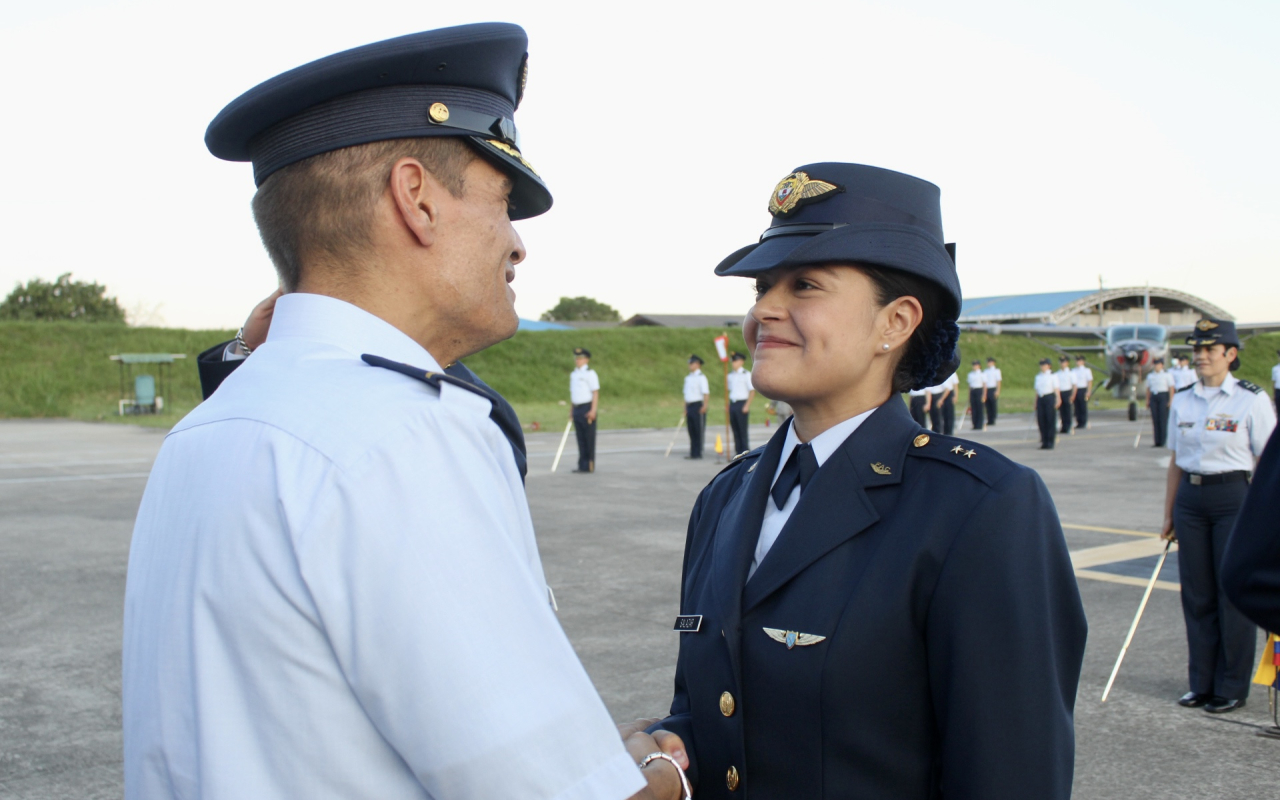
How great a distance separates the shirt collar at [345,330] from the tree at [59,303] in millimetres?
61778

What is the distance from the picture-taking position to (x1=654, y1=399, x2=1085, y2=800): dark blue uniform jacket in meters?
1.62

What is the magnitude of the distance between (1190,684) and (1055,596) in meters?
4.52

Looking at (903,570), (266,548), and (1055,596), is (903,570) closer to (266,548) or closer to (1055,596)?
(1055,596)

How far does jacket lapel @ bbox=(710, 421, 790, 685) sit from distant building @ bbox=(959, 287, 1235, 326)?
80.9 metres

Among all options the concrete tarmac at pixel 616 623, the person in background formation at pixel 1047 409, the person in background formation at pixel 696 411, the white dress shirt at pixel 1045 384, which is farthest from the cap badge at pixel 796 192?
the white dress shirt at pixel 1045 384

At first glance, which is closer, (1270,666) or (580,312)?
(1270,666)

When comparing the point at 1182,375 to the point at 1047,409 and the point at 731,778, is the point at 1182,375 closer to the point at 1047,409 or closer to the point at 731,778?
the point at 1047,409

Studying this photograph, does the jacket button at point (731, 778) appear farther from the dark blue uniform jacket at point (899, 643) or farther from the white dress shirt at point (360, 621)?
the white dress shirt at point (360, 621)

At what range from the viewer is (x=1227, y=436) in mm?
5711

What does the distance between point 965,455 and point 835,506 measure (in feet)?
0.84

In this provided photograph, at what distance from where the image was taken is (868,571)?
5.75ft

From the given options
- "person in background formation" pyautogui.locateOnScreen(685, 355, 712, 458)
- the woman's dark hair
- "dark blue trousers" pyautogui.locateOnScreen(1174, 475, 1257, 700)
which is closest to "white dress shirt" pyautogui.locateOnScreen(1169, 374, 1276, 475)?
"dark blue trousers" pyautogui.locateOnScreen(1174, 475, 1257, 700)

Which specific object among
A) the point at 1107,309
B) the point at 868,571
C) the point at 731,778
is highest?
the point at 1107,309

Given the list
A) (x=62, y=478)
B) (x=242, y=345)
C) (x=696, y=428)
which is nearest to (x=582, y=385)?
(x=696, y=428)
